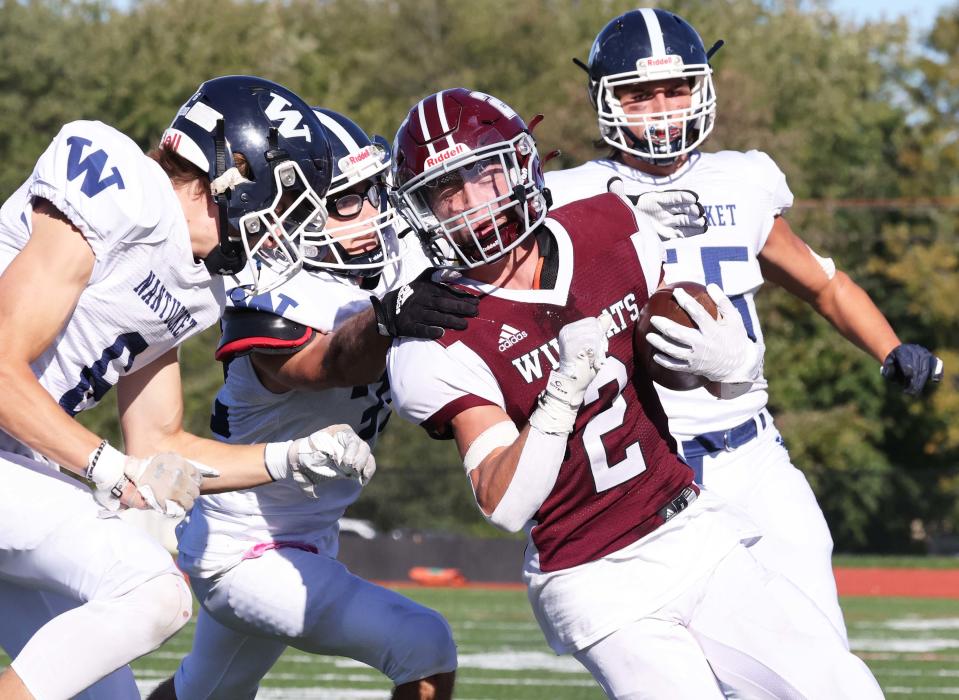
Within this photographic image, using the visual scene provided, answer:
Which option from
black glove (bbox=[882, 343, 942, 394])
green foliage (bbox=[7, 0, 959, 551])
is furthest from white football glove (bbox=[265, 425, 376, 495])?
green foliage (bbox=[7, 0, 959, 551])

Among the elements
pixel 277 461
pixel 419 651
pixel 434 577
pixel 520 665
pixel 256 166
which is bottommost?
pixel 434 577

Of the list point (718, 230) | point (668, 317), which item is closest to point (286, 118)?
point (668, 317)

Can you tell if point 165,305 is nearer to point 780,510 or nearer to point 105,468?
point 105,468

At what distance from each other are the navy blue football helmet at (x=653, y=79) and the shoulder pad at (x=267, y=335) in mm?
1309

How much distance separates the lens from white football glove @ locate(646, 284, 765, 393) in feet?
10.6

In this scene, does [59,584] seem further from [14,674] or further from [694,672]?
[694,672]

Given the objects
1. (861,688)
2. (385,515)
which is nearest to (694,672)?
(861,688)

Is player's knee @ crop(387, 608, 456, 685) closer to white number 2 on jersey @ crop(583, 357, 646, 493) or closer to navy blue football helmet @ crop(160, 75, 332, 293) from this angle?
white number 2 on jersey @ crop(583, 357, 646, 493)

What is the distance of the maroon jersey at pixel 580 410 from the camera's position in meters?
3.28

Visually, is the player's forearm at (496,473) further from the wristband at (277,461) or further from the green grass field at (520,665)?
the green grass field at (520,665)

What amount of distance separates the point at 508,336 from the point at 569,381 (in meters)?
0.31

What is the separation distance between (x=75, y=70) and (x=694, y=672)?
25.5 m

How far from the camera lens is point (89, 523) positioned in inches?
131

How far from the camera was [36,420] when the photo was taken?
126 inches
